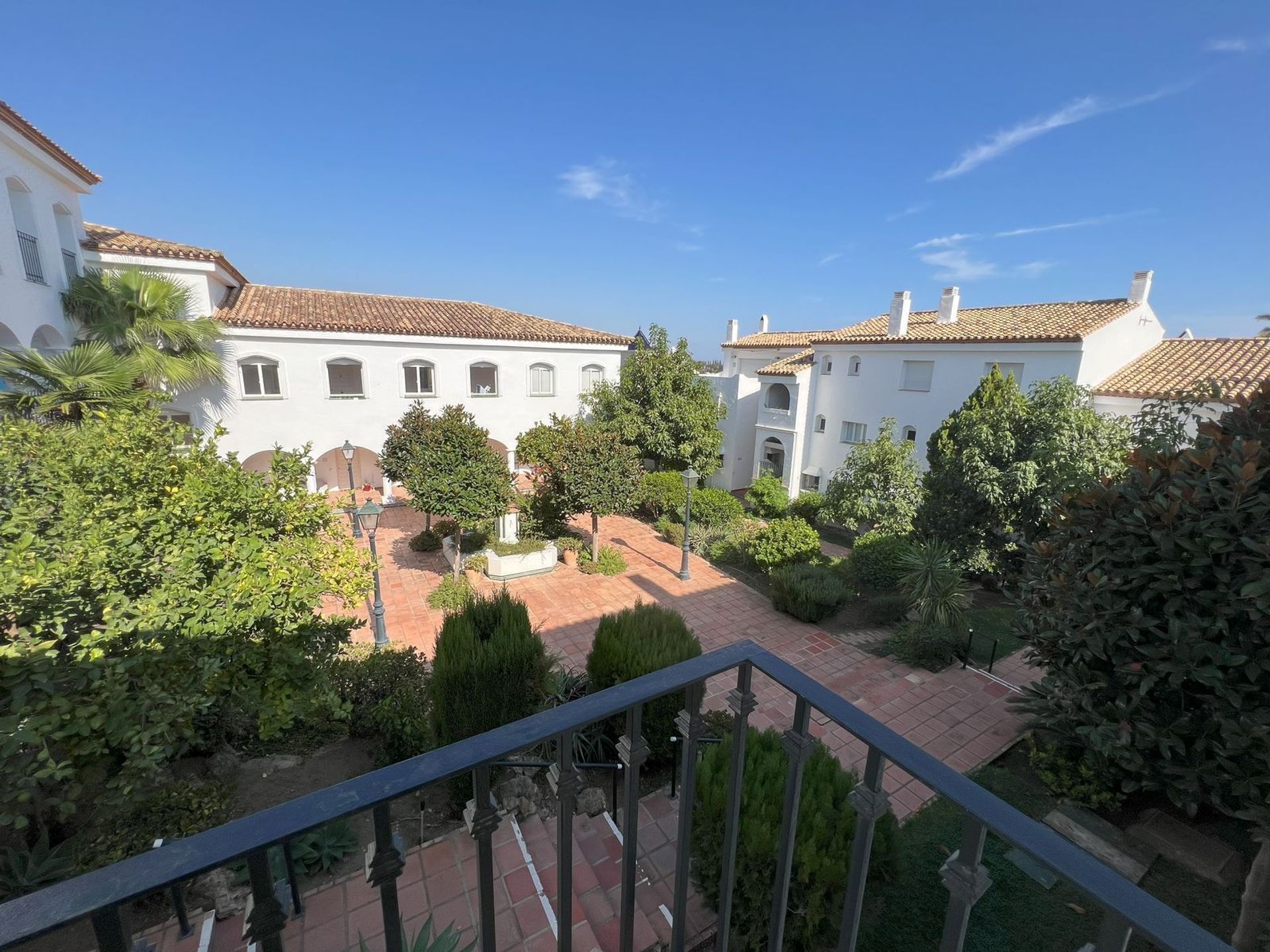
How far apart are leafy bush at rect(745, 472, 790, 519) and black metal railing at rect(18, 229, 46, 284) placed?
2019 centimetres

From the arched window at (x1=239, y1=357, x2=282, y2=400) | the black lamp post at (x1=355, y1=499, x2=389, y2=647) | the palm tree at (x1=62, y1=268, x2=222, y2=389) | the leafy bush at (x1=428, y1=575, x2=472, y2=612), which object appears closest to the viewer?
the black lamp post at (x1=355, y1=499, x2=389, y2=647)

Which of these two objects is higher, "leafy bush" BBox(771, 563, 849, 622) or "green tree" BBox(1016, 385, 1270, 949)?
"green tree" BBox(1016, 385, 1270, 949)

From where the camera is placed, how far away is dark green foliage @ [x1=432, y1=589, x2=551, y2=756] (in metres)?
5.41

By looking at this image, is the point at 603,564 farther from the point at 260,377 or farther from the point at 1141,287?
the point at 1141,287

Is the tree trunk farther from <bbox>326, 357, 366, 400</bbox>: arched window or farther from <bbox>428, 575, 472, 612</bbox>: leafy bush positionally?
<bbox>326, 357, 366, 400</bbox>: arched window

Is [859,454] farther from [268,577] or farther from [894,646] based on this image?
[268,577]

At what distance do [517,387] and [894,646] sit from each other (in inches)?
599

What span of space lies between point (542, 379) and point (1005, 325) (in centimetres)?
1543

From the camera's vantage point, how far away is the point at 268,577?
4.90 meters

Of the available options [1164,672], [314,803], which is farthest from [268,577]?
[1164,672]

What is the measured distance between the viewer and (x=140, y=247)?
14.5 meters

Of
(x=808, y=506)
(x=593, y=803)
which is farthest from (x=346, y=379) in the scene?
(x=593, y=803)

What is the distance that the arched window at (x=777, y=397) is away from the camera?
23.8 metres

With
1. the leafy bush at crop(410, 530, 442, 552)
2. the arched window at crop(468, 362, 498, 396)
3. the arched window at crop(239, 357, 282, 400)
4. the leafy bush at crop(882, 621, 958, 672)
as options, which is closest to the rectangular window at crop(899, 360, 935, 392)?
the leafy bush at crop(882, 621, 958, 672)
